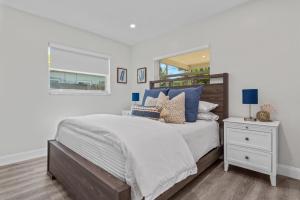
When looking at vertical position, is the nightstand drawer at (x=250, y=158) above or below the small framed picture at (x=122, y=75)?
below

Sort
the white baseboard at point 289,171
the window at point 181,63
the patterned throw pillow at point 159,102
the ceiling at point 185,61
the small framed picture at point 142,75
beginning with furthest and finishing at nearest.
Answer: the small framed picture at point 142,75 < the ceiling at point 185,61 < the window at point 181,63 < the patterned throw pillow at point 159,102 < the white baseboard at point 289,171

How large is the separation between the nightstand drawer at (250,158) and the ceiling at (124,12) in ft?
7.10

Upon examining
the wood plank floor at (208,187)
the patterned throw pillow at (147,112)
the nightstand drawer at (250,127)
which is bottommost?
the wood plank floor at (208,187)

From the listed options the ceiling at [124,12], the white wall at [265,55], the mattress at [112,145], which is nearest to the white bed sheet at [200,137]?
the mattress at [112,145]

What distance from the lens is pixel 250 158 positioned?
2.02m

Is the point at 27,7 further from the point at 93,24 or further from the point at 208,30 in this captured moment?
the point at 208,30

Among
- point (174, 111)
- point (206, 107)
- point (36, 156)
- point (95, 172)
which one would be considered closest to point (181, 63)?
point (206, 107)

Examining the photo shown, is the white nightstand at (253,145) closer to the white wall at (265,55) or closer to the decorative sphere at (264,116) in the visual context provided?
the decorative sphere at (264,116)

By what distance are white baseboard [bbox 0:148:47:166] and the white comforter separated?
177 centimetres

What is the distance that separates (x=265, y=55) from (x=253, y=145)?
128 centimetres

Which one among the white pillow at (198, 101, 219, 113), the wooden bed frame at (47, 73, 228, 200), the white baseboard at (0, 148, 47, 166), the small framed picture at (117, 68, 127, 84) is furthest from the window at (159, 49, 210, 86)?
the white baseboard at (0, 148, 47, 166)

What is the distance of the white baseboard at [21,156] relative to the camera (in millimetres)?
2496

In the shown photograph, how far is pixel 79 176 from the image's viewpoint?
4.84 ft

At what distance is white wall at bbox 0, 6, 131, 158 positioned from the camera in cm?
254
